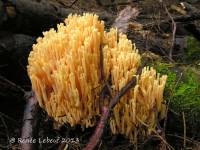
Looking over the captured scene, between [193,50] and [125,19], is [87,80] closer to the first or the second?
[125,19]

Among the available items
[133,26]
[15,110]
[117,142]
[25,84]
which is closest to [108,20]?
[133,26]

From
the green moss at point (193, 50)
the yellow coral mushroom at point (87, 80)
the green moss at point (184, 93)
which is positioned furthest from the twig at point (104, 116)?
the green moss at point (193, 50)

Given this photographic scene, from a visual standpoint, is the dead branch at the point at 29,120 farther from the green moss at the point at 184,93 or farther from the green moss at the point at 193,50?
the green moss at the point at 193,50

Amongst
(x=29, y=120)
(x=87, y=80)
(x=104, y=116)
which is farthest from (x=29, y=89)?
(x=104, y=116)

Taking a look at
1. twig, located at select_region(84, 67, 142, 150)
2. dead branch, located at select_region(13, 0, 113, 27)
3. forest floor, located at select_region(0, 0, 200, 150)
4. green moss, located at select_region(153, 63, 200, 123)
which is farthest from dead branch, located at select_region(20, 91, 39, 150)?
green moss, located at select_region(153, 63, 200, 123)

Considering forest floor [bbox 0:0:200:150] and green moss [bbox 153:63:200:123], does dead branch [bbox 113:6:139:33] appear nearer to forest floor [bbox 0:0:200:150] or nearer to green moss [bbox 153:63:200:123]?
forest floor [bbox 0:0:200:150]

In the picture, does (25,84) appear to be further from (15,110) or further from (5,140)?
(5,140)
